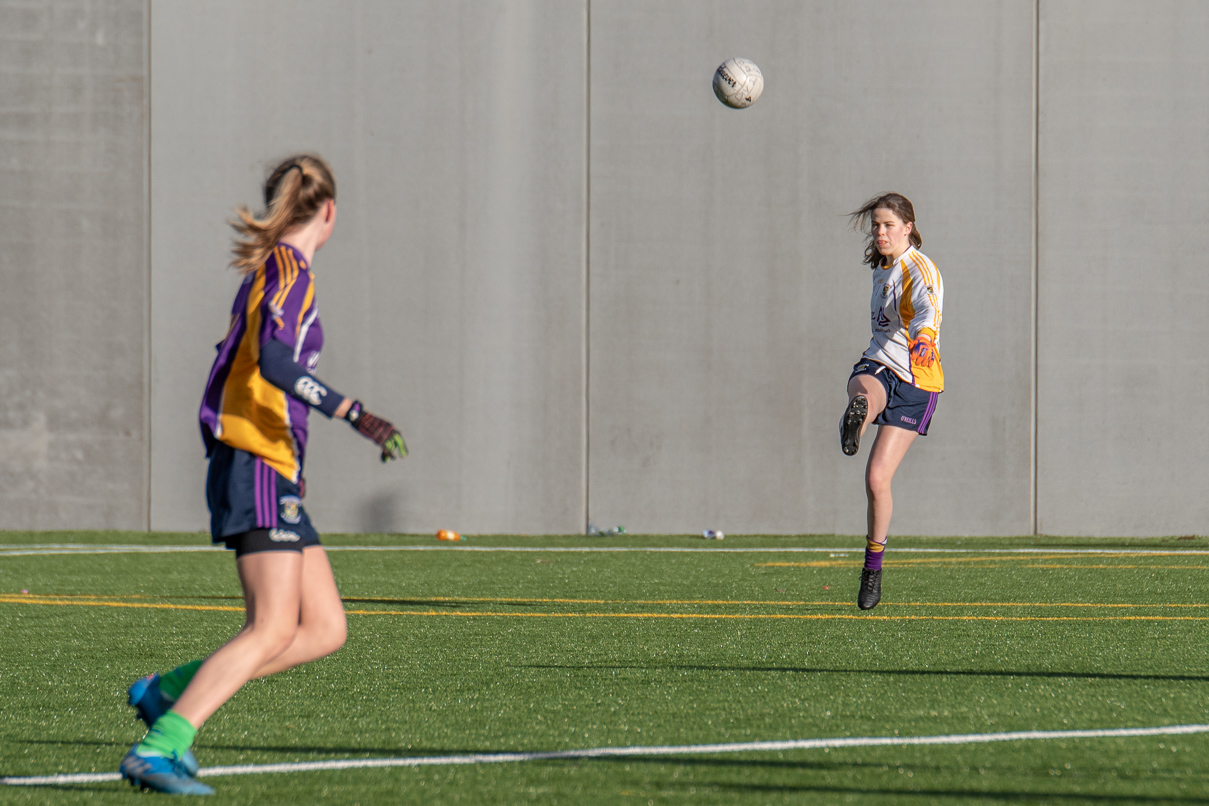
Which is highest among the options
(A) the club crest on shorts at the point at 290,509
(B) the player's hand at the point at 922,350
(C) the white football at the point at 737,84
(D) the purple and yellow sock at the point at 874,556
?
(C) the white football at the point at 737,84

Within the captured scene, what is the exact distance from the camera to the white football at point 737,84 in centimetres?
1172

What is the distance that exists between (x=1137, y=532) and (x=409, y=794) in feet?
39.6

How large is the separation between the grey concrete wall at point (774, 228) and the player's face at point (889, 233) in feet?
21.8

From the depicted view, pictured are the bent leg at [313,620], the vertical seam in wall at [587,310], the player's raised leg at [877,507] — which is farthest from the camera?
the vertical seam in wall at [587,310]

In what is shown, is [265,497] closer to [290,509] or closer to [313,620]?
[290,509]

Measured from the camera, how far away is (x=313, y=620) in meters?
3.37

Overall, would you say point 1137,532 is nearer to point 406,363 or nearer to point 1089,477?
point 1089,477

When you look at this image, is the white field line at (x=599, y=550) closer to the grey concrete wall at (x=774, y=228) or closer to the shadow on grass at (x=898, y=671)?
the grey concrete wall at (x=774, y=228)

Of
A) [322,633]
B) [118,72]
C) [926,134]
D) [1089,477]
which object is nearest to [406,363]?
[118,72]

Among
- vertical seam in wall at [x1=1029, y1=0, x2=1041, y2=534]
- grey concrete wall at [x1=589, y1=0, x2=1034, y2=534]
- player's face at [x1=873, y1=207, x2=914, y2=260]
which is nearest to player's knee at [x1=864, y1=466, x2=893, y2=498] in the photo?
player's face at [x1=873, y1=207, x2=914, y2=260]

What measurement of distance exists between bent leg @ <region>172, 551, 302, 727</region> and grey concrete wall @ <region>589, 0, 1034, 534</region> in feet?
34.7

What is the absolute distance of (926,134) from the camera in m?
13.7

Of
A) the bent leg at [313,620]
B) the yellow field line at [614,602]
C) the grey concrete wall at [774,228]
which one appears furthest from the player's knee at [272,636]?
the grey concrete wall at [774,228]

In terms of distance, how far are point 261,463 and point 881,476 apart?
4.28 meters
